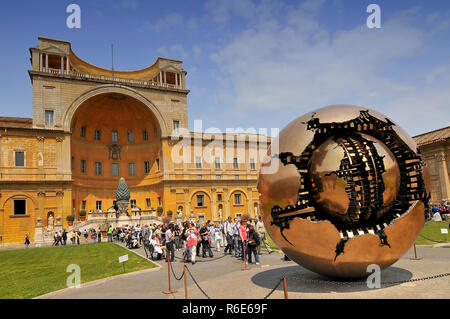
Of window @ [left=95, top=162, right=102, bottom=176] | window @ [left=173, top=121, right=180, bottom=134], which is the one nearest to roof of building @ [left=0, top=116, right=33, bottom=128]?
window @ [left=95, top=162, right=102, bottom=176]

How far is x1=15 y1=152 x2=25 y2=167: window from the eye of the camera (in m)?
38.7

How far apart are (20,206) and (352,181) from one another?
134 ft

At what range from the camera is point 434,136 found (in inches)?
1518

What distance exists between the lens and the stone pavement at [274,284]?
7.03m

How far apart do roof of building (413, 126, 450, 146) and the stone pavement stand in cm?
2737

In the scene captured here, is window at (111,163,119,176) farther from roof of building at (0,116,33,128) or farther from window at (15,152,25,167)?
window at (15,152,25,167)

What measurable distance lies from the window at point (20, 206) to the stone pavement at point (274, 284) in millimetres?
32531

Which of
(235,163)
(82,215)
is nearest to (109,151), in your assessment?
(82,215)

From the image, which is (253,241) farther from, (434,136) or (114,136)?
(114,136)

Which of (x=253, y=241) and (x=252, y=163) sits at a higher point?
(x=252, y=163)

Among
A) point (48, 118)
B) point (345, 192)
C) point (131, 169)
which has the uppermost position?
point (48, 118)

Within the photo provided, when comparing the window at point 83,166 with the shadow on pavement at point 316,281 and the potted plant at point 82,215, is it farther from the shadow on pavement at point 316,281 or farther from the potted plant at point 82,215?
the shadow on pavement at point 316,281

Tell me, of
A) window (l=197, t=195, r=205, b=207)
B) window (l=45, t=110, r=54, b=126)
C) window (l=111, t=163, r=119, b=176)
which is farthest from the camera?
window (l=111, t=163, r=119, b=176)
